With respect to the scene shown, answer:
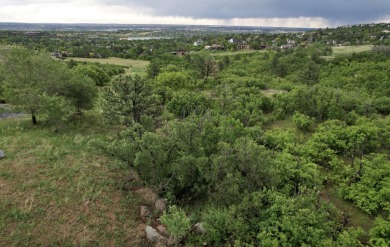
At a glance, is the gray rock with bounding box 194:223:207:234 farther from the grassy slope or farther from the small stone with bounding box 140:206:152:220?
the small stone with bounding box 140:206:152:220

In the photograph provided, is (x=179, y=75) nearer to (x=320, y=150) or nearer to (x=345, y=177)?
(x=320, y=150)

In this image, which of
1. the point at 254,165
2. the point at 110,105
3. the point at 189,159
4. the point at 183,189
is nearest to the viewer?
the point at 254,165

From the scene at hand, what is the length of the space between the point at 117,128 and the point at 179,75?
17.4 metres

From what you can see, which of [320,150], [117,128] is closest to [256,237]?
[320,150]

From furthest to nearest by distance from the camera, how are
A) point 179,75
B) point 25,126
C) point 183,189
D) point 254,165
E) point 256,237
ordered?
point 179,75 → point 25,126 → point 183,189 → point 254,165 → point 256,237

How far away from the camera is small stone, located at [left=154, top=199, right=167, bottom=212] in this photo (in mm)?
16094

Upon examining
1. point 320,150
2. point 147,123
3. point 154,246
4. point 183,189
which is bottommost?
point 154,246

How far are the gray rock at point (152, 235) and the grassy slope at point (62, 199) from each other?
18.1 inches

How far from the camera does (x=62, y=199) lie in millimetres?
16438

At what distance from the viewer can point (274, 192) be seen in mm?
13680

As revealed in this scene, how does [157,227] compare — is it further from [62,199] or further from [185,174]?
Answer: [62,199]

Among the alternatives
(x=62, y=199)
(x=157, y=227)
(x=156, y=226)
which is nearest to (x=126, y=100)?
(x=62, y=199)

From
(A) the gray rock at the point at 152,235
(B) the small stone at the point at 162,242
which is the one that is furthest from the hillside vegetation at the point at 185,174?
(A) the gray rock at the point at 152,235

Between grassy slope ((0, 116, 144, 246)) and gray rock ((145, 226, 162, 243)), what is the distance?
0.46m
